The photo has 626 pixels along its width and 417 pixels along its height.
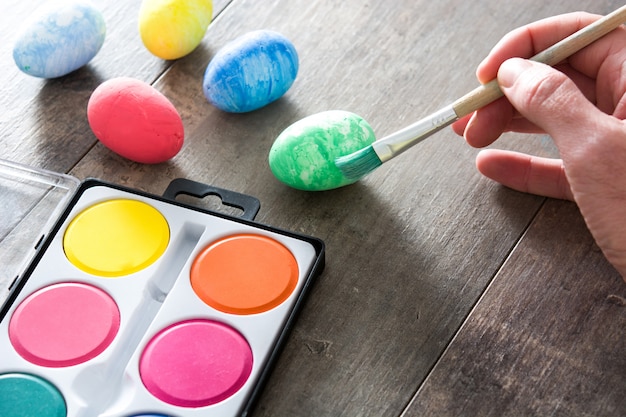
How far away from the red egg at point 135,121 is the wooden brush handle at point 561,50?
1.20 ft

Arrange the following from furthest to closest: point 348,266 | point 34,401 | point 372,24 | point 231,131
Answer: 1. point 372,24
2. point 231,131
3. point 348,266
4. point 34,401

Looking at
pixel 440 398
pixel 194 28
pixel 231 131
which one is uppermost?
pixel 194 28

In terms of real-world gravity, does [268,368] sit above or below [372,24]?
below

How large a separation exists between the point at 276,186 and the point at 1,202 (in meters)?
0.35

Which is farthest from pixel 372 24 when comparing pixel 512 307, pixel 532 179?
pixel 512 307

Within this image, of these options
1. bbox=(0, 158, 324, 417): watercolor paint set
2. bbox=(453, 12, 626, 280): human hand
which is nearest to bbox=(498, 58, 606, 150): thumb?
bbox=(453, 12, 626, 280): human hand

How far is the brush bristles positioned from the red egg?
23 centimetres

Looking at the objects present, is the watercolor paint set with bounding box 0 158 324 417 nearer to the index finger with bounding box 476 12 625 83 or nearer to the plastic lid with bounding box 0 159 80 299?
the plastic lid with bounding box 0 159 80 299

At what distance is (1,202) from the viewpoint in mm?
1004

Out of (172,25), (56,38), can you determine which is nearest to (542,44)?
(172,25)

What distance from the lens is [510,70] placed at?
85 centimetres

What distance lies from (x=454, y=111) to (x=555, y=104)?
0.47 feet

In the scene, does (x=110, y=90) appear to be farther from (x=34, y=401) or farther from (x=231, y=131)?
(x=34, y=401)

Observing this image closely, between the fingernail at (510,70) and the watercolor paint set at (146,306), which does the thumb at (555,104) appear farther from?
the watercolor paint set at (146,306)
